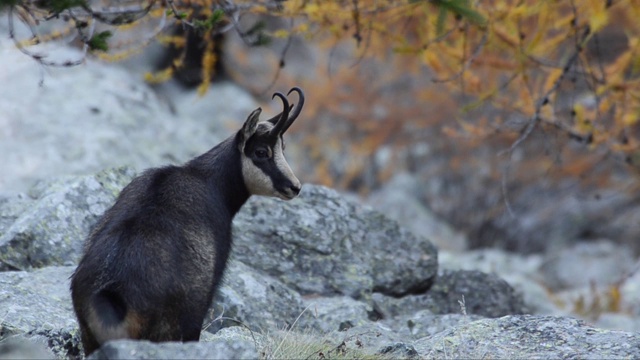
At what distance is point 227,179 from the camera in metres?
7.22

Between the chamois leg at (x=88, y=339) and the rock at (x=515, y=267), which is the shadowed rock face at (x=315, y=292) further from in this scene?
the rock at (x=515, y=267)

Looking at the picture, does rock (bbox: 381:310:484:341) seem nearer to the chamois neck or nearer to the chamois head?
Answer: the chamois head

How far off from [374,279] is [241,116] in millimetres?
8403

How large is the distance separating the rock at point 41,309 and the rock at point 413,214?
416 inches

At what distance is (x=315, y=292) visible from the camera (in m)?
9.05

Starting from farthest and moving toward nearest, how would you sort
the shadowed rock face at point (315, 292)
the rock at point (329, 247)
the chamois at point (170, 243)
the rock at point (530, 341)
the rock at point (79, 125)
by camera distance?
1. the rock at point (79, 125)
2. the rock at point (329, 247)
3. the shadowed rock face at point (315, 292)
4. the rock at point (530, 341)
5. the chamois at point (170, 243)

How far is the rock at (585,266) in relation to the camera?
17.2 metres

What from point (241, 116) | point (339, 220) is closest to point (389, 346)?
point (339, 220)

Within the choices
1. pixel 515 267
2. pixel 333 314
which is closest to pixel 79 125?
pixel 333 314

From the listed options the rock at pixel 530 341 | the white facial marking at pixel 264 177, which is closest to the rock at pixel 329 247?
the white facial marking at pixel 264 177

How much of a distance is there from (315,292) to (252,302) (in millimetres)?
1026

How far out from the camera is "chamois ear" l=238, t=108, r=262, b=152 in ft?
23.3

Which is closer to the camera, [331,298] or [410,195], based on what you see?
[331,298]

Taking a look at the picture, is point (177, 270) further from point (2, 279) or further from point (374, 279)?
point (374, 279)
